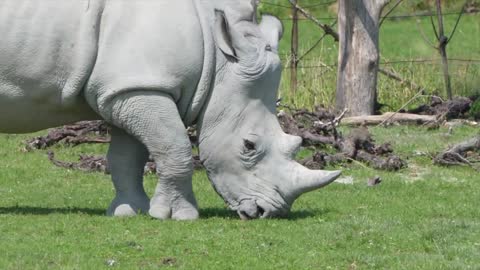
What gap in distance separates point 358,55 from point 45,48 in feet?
25.6

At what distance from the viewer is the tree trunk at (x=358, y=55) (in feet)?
59.3

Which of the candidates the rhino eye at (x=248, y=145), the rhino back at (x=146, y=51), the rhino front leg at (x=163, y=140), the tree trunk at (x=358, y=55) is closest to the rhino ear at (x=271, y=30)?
the rhino back at (x=146, y=51)

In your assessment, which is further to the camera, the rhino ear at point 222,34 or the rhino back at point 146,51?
the rhino ear at point 222,34

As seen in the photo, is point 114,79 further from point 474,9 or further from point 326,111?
point 474,9

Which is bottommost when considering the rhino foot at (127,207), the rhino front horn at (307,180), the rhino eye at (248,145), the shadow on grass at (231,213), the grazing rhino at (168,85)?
the shadow on grass at (231,213)

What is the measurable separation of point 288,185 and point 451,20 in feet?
76.5

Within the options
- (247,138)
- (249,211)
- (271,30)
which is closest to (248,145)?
(247,138)

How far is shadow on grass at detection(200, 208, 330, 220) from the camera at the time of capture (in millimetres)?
11721

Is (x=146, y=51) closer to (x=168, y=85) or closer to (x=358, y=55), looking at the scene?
(x=168, y=85)

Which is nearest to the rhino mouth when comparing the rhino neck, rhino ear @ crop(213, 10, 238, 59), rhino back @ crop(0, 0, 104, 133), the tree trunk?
the rhino neck

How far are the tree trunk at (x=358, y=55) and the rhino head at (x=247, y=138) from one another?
6766mm

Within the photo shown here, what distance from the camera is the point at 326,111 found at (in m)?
17.6

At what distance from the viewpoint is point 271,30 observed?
11.7m

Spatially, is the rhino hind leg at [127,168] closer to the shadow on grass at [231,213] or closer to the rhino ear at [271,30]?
the shadow on grass at [231,213]
